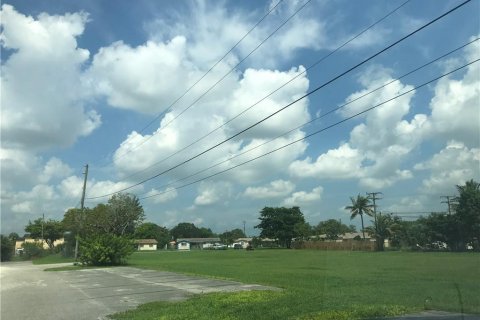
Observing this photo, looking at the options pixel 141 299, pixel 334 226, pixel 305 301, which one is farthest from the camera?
pixel 334 226

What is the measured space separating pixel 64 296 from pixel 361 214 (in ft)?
300

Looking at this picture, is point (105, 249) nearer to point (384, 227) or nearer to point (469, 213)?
point (469, 213)

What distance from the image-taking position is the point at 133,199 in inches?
2485

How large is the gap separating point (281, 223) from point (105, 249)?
77312mm

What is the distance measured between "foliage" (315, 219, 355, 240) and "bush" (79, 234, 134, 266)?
268 feet

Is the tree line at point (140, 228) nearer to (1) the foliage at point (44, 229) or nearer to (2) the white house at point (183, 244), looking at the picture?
(1) the foliage at point (44, 229)

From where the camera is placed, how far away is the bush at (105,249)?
4466 cm

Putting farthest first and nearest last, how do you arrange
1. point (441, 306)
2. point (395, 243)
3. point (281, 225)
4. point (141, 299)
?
point (281, 225)
point (395, 243)
point (141, 299)
point (441, 306)

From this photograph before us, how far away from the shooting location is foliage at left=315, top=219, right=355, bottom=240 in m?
128

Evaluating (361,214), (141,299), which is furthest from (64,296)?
(361,214)

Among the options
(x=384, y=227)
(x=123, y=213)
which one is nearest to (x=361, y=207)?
(x=384, y=227)

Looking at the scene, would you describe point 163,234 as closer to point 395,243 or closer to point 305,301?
point 395,243

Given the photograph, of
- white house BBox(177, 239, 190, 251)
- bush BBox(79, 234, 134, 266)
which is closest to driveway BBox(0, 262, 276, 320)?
bush BBox(79, 234, 134, 266)

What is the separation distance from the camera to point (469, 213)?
6588 cm
